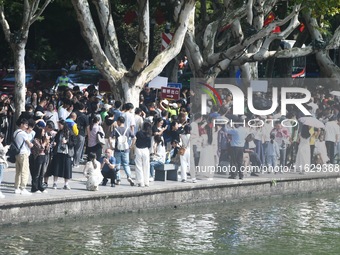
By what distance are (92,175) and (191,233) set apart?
2.47 meters

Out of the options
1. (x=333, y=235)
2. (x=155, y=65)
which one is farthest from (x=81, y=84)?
(x=333, y=235)

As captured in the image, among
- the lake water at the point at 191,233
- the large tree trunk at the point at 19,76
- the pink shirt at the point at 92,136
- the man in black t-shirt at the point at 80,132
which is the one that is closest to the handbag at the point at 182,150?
the lake water at the point at 191,233

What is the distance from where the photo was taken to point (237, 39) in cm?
3441

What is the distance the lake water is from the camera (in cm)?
2064

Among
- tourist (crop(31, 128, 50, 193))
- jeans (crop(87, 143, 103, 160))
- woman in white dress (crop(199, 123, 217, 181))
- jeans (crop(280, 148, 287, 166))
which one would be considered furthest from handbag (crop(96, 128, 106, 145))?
jeans (crop(280, 148, 287, 166))

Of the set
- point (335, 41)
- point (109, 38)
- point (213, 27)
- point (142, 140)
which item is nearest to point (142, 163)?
point (142, 140)

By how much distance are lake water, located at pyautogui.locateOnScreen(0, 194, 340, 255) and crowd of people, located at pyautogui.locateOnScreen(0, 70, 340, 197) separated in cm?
113

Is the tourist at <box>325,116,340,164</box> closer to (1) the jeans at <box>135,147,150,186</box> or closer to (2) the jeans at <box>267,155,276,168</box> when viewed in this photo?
(2) the jeans at <box>267,155,276,168</box>

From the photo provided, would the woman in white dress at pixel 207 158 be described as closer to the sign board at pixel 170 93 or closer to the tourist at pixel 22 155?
the sign board at pixel 170 93

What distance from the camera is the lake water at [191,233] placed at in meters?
20.6

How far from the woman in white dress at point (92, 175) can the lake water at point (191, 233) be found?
0.75m

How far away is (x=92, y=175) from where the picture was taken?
23.7 meters

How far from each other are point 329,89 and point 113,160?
16452mm

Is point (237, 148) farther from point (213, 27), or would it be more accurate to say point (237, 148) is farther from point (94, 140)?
point (213, 27)
